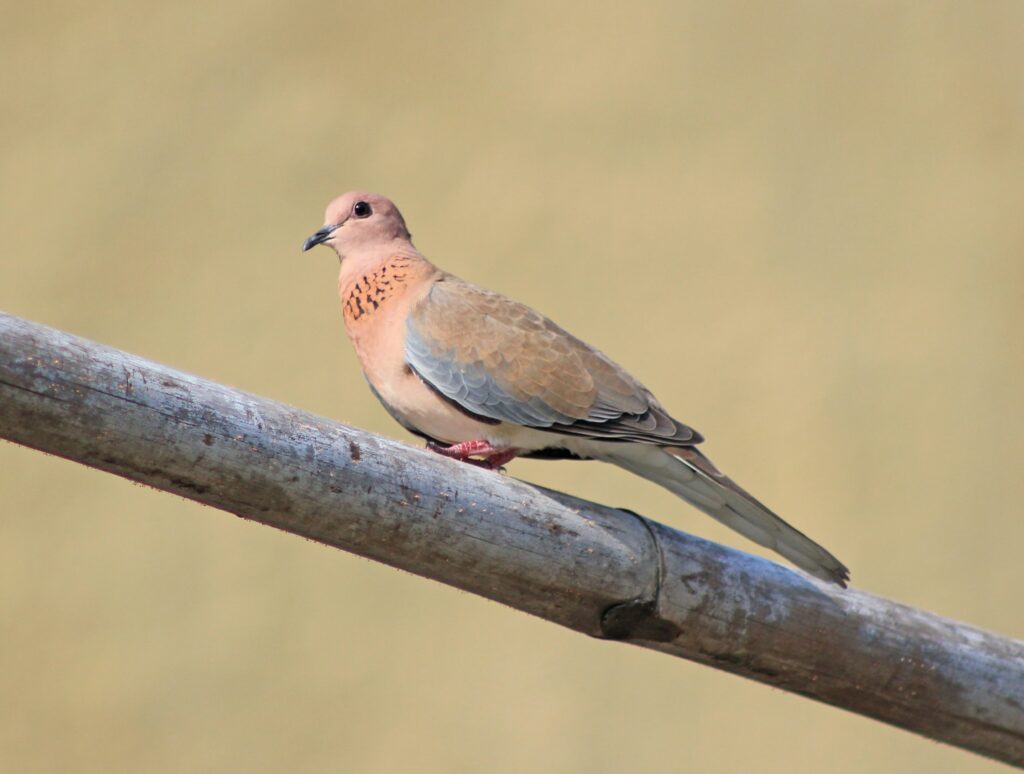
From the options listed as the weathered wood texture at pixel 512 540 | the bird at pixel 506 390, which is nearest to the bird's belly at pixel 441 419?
the bird at pixel 506 390

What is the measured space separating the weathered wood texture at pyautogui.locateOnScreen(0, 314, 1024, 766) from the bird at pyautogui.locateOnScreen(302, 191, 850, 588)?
14 cm

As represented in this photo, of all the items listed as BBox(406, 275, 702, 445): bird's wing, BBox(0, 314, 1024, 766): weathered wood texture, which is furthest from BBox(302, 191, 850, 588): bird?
BBox(0, 314, 1024, 766): weathered wood texture

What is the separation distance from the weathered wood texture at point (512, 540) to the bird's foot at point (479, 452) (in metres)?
0.46

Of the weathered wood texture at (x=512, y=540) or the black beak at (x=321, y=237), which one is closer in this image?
the weathered wood texture at (x=512, y=540)

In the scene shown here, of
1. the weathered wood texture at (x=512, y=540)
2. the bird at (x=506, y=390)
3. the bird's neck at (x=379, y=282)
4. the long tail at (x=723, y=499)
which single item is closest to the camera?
the weathered wood texture at (x=512, y=540)

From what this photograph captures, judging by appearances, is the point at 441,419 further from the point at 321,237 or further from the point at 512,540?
the point at 512,540

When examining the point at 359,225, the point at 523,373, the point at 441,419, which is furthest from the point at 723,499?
the point at 359,225

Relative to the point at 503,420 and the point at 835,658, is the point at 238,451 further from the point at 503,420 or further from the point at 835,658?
the point at 835,658

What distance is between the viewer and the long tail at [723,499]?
6.14ft

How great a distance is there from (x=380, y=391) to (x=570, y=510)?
63 centimetres

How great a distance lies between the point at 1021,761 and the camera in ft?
6.56

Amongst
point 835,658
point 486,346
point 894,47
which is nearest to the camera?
point 835,658

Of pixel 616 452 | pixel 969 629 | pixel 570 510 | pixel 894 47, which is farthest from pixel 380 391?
pixel 894 47

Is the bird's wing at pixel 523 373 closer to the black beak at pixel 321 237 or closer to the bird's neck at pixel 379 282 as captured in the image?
the bird's neck at pixel 379 282
